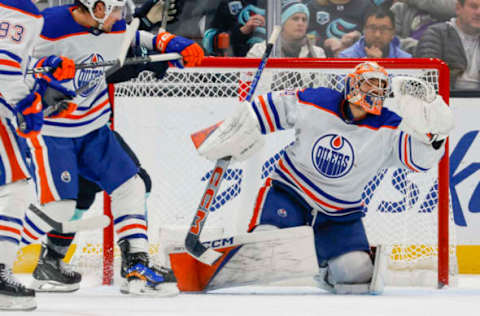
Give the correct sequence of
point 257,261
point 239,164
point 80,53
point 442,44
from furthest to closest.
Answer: point 442,44, point 239,164, point 257,261, point 80,53

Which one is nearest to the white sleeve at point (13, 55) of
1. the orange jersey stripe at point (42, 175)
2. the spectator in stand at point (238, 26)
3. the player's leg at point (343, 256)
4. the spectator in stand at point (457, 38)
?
the orange jersey stripe at point (42, 175)

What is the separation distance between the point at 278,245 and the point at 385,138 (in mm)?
558

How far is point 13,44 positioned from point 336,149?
1.20m

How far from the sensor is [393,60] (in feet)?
10.8

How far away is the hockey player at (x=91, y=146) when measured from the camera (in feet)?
8.48

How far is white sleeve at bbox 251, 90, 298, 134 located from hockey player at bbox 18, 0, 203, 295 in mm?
280

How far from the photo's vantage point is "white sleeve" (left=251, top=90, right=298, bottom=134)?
2.77 metres

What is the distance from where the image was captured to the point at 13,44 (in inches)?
82.2

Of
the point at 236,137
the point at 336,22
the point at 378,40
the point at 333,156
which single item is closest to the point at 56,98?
the point at 236,137

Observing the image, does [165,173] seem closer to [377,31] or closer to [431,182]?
[431,182]

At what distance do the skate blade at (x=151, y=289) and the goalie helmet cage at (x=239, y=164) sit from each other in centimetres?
66

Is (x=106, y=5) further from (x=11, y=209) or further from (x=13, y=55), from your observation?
(x=11, y=209)

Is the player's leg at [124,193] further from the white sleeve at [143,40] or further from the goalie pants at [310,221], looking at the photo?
the goalie pants at [310,221]

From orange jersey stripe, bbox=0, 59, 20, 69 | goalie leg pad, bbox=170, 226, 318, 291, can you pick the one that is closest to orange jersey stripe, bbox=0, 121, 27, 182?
orange jersey stripe, bbox=0, 59, 20, 69
